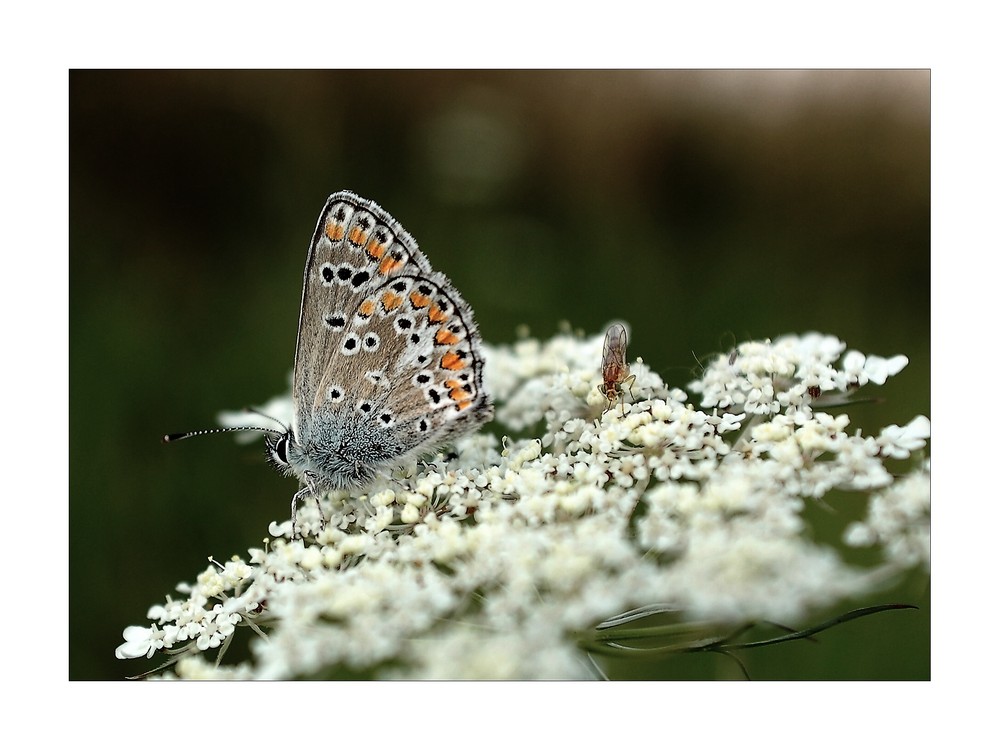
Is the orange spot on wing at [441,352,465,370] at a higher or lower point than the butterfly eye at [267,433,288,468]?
higher

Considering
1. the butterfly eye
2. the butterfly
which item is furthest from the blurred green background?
the butterfly

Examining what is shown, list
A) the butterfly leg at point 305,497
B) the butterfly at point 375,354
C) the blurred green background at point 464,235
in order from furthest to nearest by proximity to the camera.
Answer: the blurred green background at point 464,235 → the butterfly at point 375,354 → the butterfly leg at point 305,497

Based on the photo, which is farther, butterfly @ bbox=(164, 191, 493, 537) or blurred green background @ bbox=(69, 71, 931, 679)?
blurred green background @ bbox=(69, 71, 931, 679)

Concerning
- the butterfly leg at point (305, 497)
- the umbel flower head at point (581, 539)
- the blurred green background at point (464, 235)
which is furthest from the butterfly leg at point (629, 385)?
the butterfly leg at point (305, 497)

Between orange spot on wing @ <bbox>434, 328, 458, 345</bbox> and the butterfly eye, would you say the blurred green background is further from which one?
orange spot on wing @ <bbox>434, 328, 458, 345</bbox>

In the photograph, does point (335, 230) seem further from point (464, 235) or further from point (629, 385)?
point (464, 235)

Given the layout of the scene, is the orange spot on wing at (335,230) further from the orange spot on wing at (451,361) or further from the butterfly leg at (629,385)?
the butterfly leg at (629,385)
